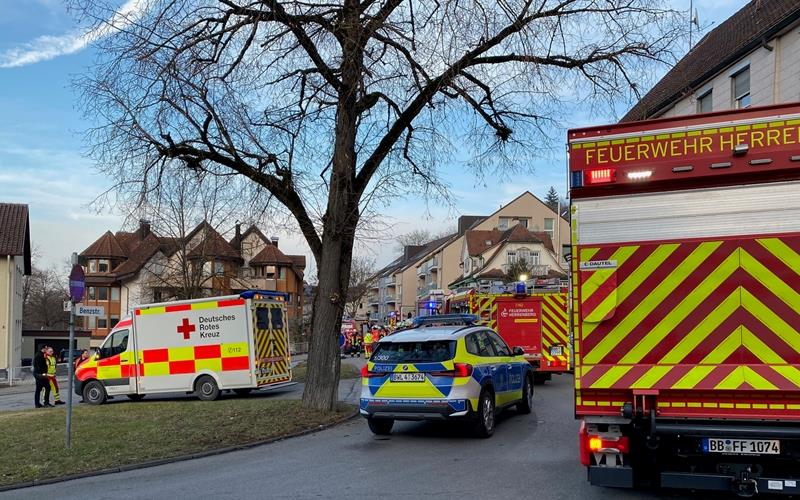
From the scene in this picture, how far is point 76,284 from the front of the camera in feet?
33.9

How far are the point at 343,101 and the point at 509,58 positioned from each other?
3.13m

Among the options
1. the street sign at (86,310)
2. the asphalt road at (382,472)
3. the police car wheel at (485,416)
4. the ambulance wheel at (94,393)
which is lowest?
the ambulance wheel at (94,393)

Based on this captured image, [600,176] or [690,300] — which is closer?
[690,300]

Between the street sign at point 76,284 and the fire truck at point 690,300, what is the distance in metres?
7.66

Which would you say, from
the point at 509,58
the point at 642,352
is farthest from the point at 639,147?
the point at 509,58

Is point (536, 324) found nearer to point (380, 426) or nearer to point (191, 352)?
point (380, 426)

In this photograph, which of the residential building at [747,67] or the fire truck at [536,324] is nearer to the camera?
the fire truck at [536,324]

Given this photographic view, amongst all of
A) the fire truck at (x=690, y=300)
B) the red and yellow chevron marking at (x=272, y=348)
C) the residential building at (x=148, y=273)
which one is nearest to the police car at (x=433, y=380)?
the fire truck at (x=690, y=300)

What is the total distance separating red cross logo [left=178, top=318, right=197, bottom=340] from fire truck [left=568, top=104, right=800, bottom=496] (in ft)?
46.0

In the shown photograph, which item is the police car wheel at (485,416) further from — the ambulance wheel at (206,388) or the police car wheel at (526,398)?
the ambulance wheel at (206,388)

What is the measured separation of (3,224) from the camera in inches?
1437

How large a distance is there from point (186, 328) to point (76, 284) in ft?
26.1

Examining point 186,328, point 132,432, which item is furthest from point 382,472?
point 186,328

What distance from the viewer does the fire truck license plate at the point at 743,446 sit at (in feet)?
17.5
